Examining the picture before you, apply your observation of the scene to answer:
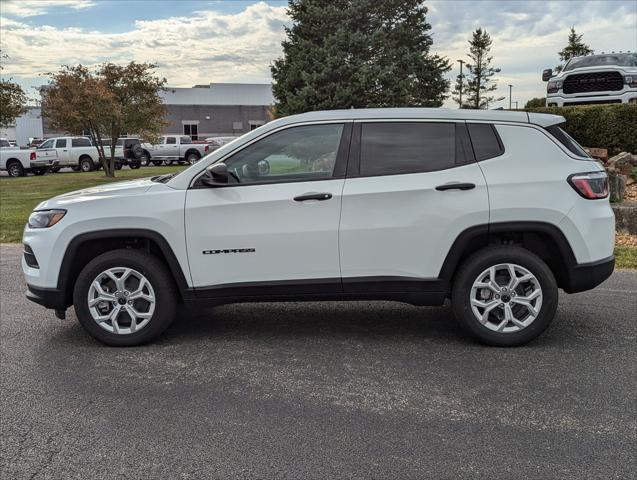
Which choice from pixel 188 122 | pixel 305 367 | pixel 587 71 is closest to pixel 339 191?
pixel 305 367

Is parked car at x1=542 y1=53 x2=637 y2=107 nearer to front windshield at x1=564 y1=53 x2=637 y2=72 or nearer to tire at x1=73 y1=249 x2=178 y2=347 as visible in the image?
front windshield at x1=564 y1=53 x2=637 y2=72

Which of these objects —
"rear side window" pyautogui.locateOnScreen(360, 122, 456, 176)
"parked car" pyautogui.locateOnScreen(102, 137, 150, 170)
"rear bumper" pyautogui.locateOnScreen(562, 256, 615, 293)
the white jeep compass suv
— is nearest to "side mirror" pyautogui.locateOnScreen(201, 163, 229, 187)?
the white jeep compass suv

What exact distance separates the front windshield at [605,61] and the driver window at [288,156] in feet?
37.2

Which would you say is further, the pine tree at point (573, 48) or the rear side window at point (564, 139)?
the pine tree at point (573, 48)

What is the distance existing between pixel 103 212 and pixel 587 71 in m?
11.9

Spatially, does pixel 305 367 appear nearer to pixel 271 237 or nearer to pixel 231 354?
pixel 231 354

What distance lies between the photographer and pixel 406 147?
4.77m

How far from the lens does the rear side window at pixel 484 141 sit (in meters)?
4.73

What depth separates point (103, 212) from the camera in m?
4.77

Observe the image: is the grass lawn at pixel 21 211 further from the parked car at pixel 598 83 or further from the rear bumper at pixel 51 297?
the rear bumper at pixel 51 297

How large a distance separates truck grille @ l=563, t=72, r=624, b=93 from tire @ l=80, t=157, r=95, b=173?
26.2m

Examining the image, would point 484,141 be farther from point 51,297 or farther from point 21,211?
point 21,211

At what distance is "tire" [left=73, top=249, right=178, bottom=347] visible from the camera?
15.7 feet

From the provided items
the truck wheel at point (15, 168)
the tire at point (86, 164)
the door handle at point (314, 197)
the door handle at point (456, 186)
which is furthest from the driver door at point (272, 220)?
the tire at point (86, 164)
